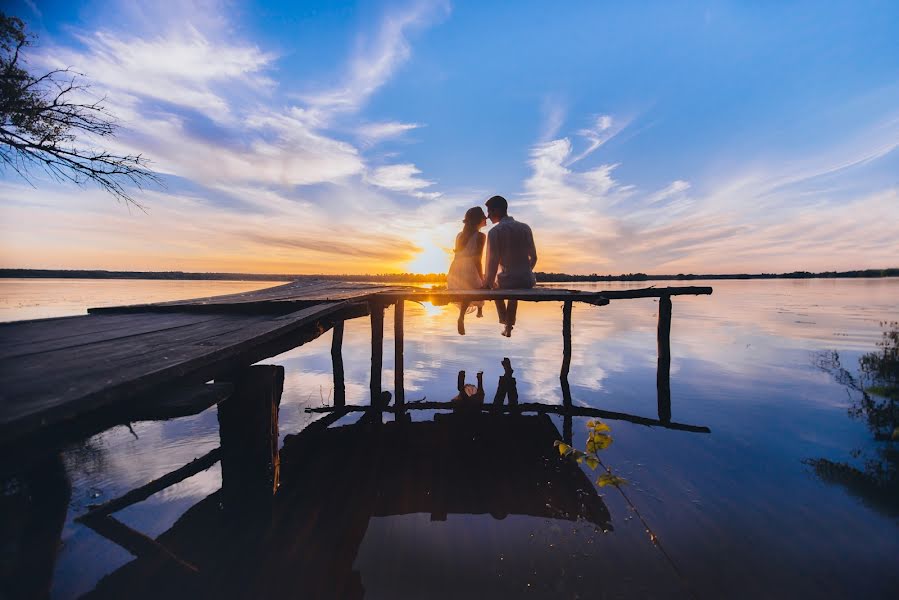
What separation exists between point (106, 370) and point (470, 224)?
728cm

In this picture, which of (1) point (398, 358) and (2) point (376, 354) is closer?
(2) point (376, 354)

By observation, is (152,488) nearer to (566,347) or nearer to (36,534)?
(36,534)

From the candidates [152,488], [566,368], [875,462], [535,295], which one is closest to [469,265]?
[535,295]

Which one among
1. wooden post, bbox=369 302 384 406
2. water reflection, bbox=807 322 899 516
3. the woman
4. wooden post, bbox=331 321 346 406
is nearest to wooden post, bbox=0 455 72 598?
wooden post, bbox=369 302 384 406

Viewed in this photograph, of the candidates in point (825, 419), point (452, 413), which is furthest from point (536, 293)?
point (825, 419)

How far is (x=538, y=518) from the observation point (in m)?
3.90

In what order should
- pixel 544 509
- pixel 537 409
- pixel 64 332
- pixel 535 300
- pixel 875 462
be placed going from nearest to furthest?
pixel 64 332 < pixel 544 509 < pixel 875 462 < pixel 535 300 < pixel 537 409

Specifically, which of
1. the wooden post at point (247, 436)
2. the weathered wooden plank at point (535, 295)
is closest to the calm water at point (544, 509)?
the wooden post at point (247, 436)

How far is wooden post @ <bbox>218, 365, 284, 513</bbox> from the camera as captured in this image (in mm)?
2926

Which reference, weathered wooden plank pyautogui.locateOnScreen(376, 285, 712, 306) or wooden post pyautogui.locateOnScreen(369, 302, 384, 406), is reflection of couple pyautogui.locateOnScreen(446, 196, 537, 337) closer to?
weathered wooden plank pyautogui.locateOnScreen(376, 285, 712, 306)

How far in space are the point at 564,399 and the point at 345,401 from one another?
18.3ft

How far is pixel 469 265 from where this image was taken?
8734 millimetres

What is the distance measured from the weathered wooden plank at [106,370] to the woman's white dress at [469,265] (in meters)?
5.74

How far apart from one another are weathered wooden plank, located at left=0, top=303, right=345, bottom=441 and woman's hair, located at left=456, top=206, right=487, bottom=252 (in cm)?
573
